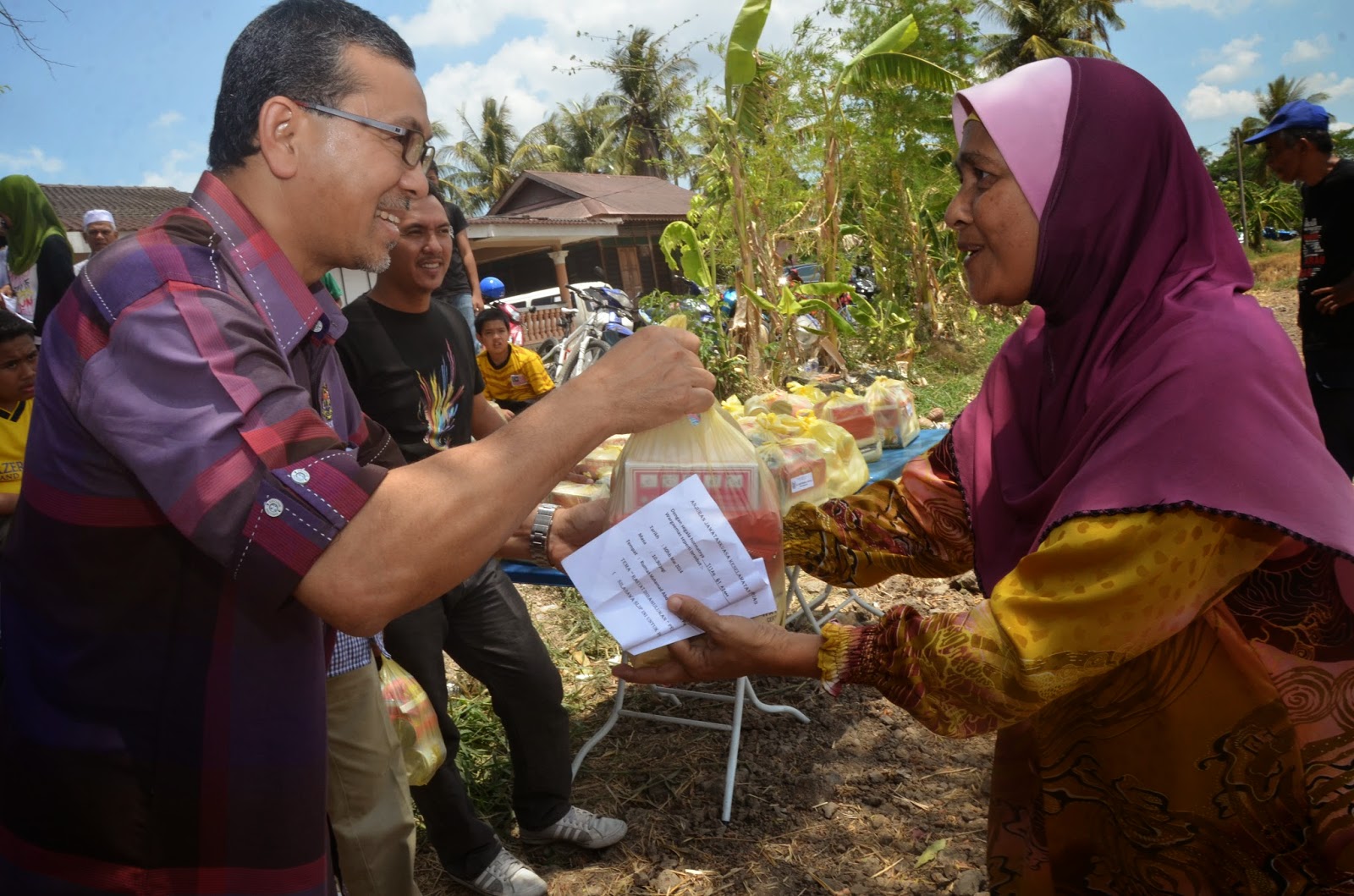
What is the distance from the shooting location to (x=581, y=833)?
3.18 meters

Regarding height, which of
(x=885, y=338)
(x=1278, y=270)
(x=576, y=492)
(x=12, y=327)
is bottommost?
(x=1278, y=270)

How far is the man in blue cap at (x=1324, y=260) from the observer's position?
432cm

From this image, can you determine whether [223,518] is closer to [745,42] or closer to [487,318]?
[487,318]

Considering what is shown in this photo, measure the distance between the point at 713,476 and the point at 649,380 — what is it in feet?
1.37

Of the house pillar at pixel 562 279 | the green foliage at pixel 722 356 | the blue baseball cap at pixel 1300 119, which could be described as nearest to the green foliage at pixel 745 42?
the green foliage at pixel 722 356

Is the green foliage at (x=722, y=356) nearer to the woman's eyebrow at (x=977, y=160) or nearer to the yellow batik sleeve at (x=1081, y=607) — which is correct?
the woman's eyebrow at (x=977, y=160)

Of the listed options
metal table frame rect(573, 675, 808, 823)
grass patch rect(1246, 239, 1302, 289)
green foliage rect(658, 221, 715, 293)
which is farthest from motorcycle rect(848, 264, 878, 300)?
metal table frame rect(573, 675, 808, 823)

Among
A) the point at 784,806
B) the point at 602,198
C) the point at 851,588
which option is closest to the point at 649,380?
the point at 784,806

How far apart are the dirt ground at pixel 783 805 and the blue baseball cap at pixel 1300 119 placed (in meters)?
3.65

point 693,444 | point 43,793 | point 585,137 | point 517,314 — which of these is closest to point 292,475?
point 43,793

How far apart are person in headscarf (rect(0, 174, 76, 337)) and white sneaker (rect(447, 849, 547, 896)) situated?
13.4 ft

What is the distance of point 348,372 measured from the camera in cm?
293

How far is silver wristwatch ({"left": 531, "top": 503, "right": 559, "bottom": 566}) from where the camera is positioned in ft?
7.22

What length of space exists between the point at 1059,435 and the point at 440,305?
243cm
